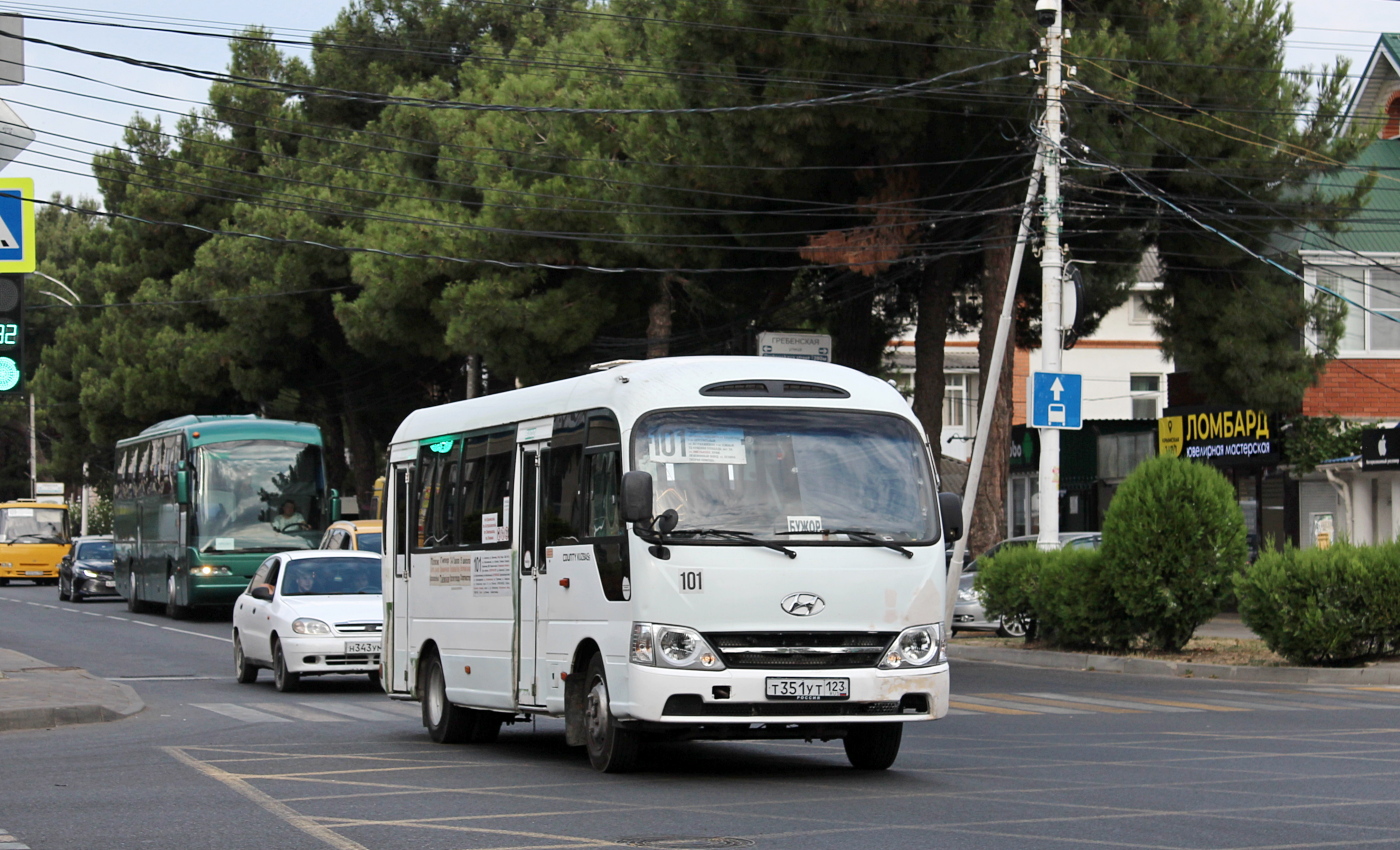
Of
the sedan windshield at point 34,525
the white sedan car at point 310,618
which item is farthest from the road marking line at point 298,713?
the sedan windshield at point 34,525

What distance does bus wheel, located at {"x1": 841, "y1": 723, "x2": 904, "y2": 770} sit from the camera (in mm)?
11977

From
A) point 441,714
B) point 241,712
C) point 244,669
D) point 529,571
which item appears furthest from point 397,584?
point 244,669

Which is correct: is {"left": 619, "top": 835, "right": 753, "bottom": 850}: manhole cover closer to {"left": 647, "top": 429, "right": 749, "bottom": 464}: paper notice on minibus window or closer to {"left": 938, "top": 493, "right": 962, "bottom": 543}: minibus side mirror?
{"left": 647, "top": 429, "right": 749, "bottom": 464}: paper notice on minibus window

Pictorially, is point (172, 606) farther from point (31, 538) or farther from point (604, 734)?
point (31, 538)

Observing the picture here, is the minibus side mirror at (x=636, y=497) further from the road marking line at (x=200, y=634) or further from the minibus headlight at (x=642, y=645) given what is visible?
the road marking line at (x=200, y=634)

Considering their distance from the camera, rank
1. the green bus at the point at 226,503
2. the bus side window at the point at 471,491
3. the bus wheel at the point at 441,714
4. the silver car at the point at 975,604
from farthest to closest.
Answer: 1. the green bus at the point at 226,503
2. the silver car at the point at 975,604
3. the bus wheel at the point at 441,714
4. the bus side window at the point at 471,491

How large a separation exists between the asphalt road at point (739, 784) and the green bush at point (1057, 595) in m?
4.63

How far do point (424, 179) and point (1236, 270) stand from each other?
74.2 ft

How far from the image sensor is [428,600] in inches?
585

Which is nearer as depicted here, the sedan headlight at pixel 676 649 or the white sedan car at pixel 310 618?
the sedan headlight at pixel 676 649

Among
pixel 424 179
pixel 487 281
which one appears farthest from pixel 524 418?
pixel 424 179

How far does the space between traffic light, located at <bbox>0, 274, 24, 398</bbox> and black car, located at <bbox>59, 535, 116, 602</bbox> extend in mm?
30954

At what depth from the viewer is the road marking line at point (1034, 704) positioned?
Answer: 17062 millimetres

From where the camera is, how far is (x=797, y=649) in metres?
11.3
